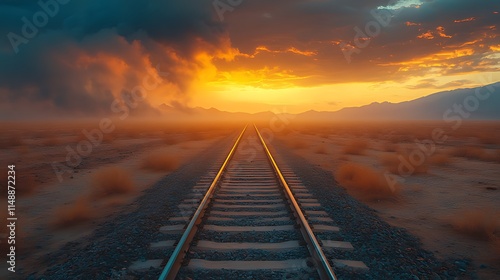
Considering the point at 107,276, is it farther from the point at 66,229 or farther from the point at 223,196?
the point at 223,196

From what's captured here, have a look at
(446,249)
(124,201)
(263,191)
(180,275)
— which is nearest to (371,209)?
(446,249)

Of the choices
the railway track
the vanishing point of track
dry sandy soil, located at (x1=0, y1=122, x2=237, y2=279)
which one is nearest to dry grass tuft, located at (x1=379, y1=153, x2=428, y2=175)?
the vanishing point of track

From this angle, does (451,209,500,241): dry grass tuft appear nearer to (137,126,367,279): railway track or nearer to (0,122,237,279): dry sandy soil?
(137,126,367,279): railway track

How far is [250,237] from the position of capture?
16.6 ft

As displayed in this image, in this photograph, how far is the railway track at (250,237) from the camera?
400 centimetres

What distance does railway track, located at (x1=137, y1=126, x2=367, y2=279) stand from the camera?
3997 millimetres

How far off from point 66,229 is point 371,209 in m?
6.87

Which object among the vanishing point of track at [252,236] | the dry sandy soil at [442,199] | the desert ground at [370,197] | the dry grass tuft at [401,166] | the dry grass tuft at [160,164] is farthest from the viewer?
the dry grass tuft at [160,164]

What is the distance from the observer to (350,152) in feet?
61.0

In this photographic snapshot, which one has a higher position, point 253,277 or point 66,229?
point 253,277

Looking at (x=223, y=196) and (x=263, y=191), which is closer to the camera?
(x=223, y=196)

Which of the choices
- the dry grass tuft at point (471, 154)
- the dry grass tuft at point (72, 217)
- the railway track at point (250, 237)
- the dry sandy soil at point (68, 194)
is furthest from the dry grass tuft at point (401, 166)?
the dry grass tuft at point (72, 217)

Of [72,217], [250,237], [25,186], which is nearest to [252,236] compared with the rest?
[250,237]

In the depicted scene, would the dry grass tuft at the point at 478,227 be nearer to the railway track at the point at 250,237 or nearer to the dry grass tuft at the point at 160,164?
the railway track at the point at 250,237
